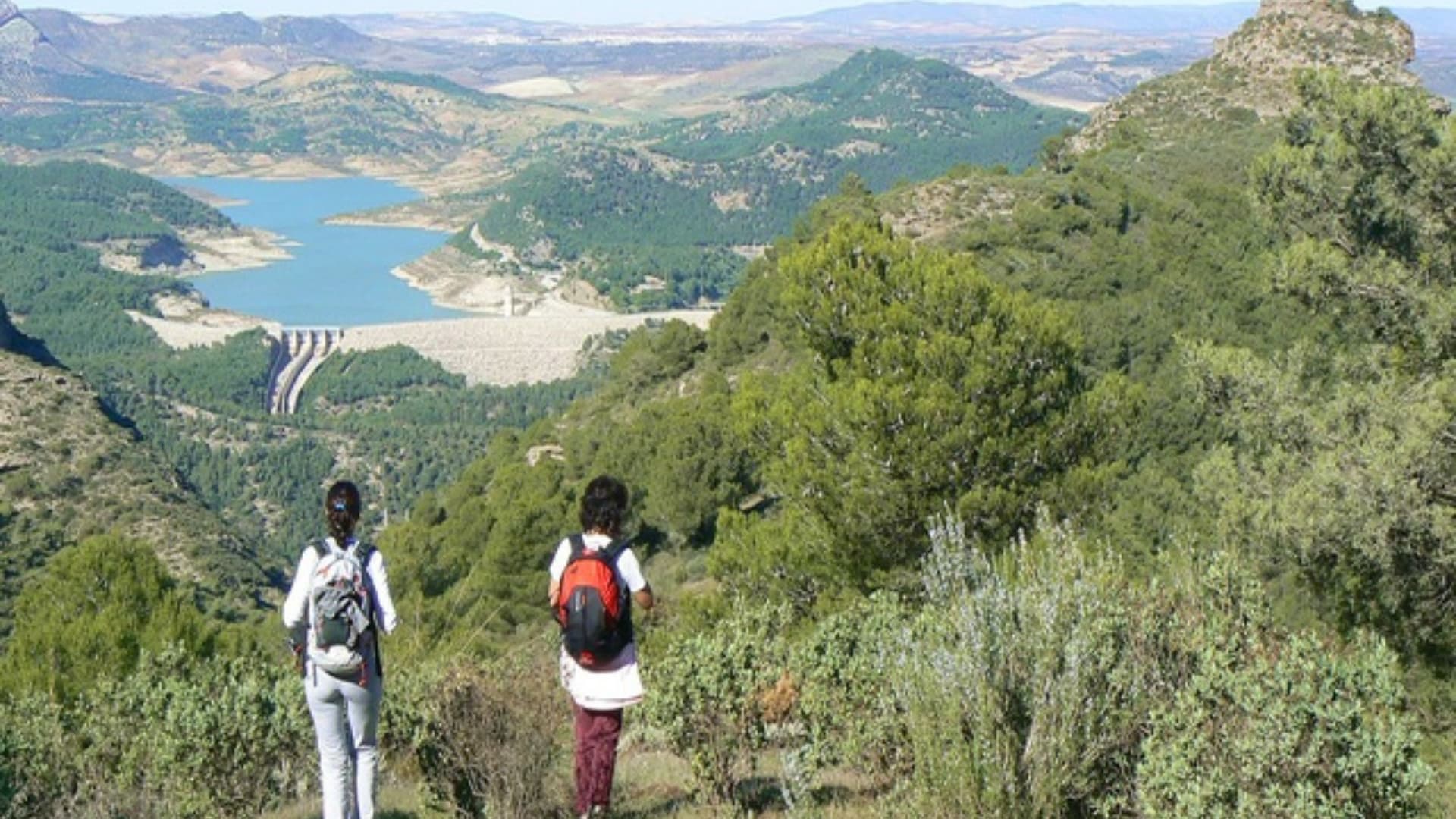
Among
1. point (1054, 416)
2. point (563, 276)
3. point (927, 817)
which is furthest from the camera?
point (563, 276)

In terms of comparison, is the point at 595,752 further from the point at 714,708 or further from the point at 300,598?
the point at 300,598

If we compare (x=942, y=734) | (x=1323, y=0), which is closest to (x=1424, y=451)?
(x=942, y=734)

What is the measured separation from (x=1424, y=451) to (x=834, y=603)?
15.0 ft

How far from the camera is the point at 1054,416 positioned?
1062 cm

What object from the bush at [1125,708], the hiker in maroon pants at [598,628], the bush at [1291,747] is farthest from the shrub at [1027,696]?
the hiker in maroon pants at [598,628]

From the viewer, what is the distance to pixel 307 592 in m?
4.76

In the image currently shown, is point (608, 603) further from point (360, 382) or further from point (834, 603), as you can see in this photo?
point (360, 382)

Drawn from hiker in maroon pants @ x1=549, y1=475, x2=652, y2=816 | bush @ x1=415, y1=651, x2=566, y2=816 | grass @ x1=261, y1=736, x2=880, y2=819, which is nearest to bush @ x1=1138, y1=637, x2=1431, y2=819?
grass @ x1=261, y1=736, x2=880, y2=819

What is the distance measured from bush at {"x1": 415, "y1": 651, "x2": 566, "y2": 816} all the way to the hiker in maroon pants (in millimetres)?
179

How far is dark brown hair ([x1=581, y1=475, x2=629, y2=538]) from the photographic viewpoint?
16.0 feet

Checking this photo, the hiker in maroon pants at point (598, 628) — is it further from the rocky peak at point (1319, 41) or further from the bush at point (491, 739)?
the rocky peak at point (1319, 41)

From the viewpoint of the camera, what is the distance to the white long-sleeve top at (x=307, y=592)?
4.77 m

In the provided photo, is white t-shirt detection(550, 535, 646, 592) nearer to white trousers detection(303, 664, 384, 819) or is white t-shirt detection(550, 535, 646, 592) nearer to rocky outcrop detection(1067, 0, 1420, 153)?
white trousers detection(303, 664, 384, 819)

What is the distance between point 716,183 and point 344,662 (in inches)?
5829
